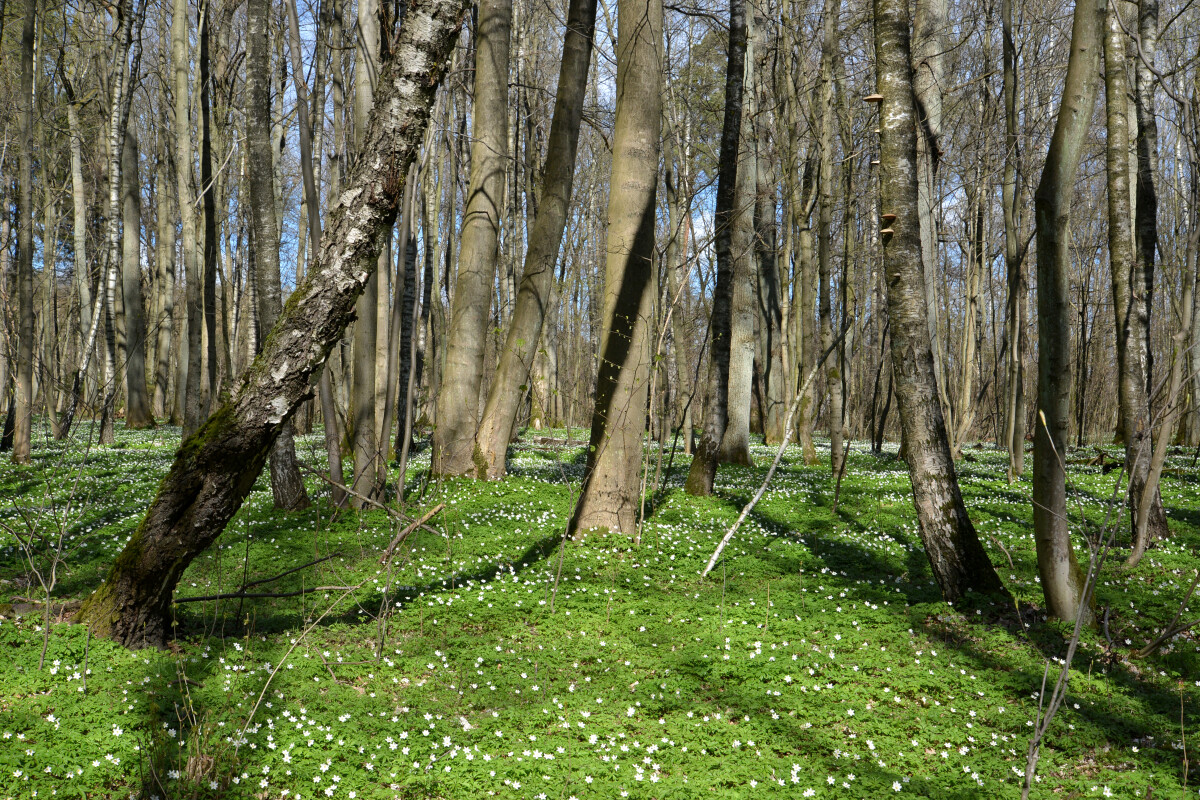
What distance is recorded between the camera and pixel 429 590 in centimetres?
632

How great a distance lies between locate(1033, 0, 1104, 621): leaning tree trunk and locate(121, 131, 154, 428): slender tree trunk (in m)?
21.1

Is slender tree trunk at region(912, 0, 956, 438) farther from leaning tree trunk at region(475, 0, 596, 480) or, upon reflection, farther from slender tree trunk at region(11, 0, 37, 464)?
slender tree trunk at region(11, 0, 37, 464)

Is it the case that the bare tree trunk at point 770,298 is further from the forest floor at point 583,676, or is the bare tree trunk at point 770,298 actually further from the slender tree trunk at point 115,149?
the slender tree trunk at point 115,149

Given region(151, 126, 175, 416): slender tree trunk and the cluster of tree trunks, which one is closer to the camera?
the cluster of tree trunks

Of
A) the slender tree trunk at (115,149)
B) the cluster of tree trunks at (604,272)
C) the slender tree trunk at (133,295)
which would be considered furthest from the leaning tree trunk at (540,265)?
the slender tree trunk at (133,295)

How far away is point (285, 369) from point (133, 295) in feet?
63.0

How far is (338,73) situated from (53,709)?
10.5m

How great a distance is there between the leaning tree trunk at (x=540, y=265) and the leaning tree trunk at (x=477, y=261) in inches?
11.8

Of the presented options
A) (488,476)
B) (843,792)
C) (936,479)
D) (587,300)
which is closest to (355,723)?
(843,792)

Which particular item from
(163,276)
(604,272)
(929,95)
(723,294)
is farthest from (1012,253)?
(163,276)

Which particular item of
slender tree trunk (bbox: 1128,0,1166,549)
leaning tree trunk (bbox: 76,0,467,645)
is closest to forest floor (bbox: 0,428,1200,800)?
leaning tree trunk (bbox: 76,0,467,645)

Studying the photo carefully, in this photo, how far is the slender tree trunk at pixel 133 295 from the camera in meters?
19.5

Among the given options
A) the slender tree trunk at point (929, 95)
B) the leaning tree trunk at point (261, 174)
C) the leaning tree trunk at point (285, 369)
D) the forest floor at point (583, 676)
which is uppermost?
the slender tree trunk at point (929, 95)

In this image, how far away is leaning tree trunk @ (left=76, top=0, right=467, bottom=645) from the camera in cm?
418
